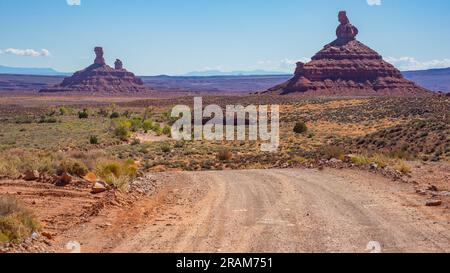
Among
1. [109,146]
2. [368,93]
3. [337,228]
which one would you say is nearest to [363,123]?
[109,146]

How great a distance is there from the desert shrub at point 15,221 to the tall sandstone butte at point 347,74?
440ft

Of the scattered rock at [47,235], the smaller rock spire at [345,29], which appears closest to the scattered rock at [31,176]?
the scattered rock at [47,235]

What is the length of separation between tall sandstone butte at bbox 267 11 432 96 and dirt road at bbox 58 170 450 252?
12812 cm

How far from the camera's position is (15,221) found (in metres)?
9.38

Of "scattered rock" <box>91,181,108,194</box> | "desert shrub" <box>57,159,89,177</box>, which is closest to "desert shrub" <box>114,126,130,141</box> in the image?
"desert shrub" <box>57,159,89,177</box>

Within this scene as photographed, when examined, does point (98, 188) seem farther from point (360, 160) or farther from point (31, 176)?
point (360, 160)

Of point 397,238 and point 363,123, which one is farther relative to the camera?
point 363,123

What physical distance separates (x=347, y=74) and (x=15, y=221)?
491ft

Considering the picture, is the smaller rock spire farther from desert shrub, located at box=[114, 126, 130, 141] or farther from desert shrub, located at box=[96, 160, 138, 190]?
desert shrub, located at box=[96, 160, 138, 190]

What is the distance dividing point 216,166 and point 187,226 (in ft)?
61.8

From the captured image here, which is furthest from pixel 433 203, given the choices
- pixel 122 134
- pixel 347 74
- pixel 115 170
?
pixel 347 74
